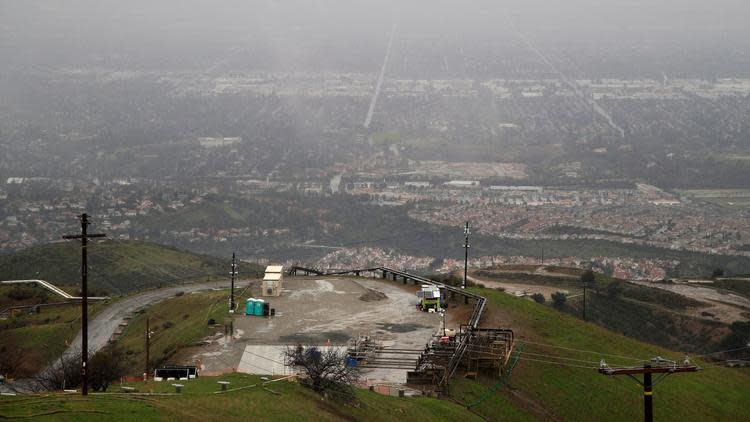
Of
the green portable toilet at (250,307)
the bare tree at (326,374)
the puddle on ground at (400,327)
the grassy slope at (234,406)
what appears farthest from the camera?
the green portable toilet at (250,307)

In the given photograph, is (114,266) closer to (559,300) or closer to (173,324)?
(173,324)

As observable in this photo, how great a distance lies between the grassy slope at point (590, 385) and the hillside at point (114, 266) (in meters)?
19.8

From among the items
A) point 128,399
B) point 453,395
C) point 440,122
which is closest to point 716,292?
point 453,395

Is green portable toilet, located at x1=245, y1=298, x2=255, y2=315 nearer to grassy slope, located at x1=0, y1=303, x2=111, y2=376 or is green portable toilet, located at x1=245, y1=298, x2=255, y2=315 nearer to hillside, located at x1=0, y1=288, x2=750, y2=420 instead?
grassy slope, located at x1=0, y1=303, x2=111, y2=376

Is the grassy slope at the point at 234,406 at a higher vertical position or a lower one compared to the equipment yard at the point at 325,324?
higher

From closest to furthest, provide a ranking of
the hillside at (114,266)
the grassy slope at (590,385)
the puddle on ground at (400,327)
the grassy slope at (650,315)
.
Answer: the grassy slope at (590,385) < the puddle on ground at (400,327) < the grassy slope at (650,315) < the hillside at (114,266)

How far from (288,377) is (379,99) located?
106 meters

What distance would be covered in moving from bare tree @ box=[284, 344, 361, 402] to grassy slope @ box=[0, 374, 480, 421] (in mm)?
315

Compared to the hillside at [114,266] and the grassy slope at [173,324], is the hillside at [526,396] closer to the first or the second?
the grassy slope at [173,324]

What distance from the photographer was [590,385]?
33125 mm

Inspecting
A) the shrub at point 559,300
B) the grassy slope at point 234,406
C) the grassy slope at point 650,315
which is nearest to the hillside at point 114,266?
the shrub at point 559,300

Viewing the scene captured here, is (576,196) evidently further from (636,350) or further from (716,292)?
(636,350)

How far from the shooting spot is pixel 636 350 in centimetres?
3831

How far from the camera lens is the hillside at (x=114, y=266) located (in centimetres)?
5641
